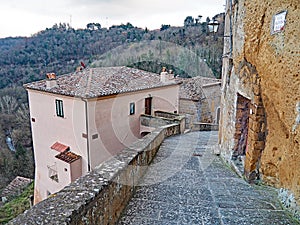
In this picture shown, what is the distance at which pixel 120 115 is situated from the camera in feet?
44.0

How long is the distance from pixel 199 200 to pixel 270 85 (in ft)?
5.84

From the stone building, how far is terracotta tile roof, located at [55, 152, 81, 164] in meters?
9.65

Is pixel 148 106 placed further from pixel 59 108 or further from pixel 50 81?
pixel 50 81

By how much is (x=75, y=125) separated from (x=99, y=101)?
5.69ft

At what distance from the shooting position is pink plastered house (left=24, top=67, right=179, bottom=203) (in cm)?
1202

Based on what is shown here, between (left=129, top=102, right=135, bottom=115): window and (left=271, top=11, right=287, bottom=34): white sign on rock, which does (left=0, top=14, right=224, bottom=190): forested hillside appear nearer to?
(left=129, top=102, right=135, bottom=115): window

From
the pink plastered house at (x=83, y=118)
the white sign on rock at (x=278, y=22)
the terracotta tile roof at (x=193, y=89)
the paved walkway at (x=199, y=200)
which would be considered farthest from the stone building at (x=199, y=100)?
the white sign on rock at (x=278, y=22)

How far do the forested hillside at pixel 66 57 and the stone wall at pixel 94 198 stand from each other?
25.3 meters

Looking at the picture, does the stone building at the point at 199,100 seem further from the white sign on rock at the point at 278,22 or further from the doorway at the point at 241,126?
the white sign on rock at the point at 278,22

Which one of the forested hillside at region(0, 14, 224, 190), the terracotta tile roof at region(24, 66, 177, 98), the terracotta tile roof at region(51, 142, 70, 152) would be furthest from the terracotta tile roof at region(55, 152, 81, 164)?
the forested hillside at region(0, 14, 224, 190)

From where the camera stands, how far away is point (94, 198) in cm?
212

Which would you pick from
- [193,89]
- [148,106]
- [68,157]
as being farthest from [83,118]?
[193,89]

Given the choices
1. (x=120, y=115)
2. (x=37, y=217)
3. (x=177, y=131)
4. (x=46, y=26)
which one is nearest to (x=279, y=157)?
A: (x=37, y=217)

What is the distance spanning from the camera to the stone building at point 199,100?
795 inches
